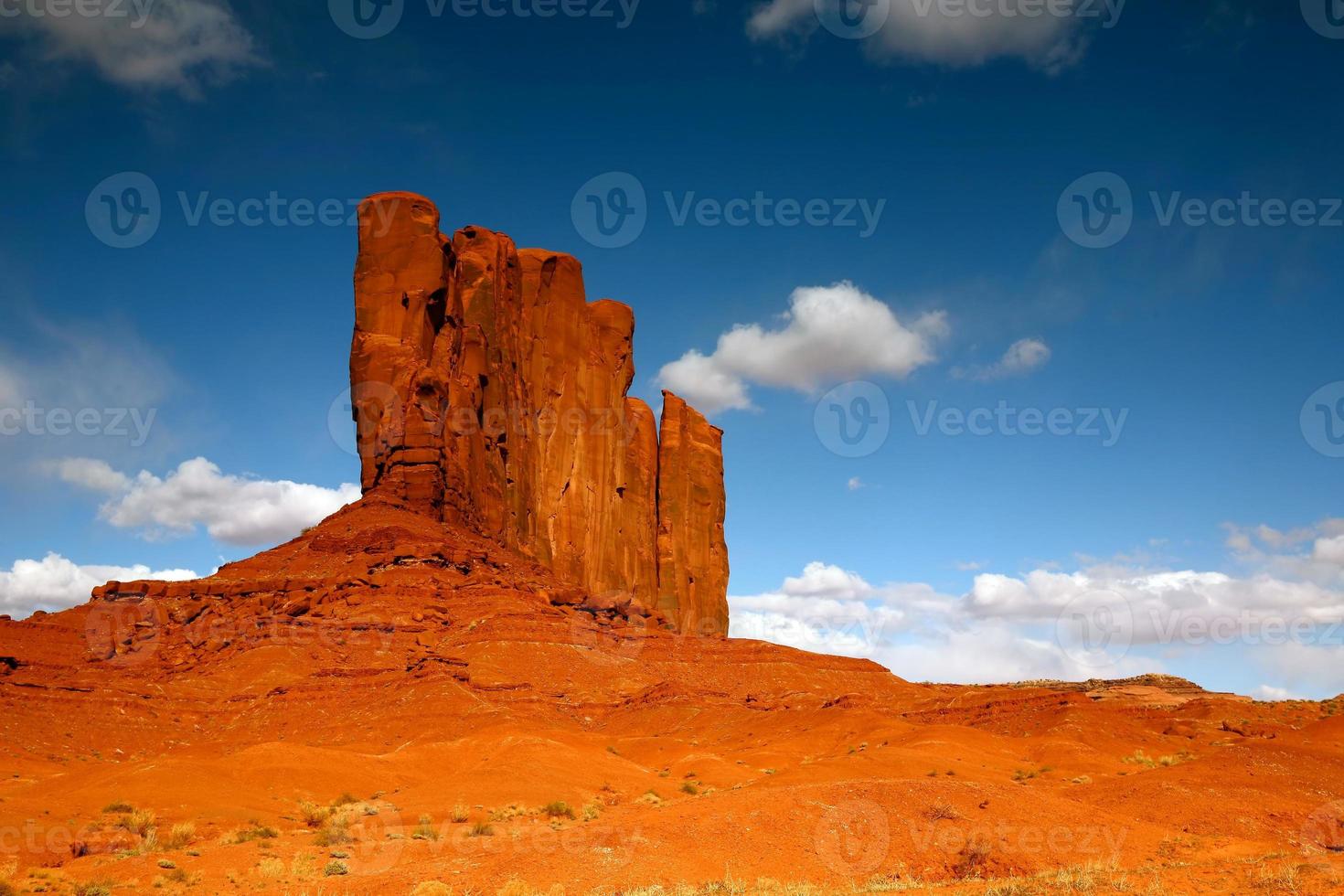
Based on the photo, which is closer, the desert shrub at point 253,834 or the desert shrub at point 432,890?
the desert shrub at point 432,890

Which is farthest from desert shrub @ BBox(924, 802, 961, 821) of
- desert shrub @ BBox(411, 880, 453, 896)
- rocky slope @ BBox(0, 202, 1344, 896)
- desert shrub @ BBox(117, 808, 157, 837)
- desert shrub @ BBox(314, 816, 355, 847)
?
desert shrub @ BBox(117, 808, 157, 837)

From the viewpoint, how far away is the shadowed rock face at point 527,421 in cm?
5644

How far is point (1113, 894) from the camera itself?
422 inches

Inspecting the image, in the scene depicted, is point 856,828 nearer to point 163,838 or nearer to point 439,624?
point 163,838

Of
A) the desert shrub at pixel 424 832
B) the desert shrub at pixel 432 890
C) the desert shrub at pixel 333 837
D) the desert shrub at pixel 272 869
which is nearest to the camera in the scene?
the desert shrub at pixel 432 890

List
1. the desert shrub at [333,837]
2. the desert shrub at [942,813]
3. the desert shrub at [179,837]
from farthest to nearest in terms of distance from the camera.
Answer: the desert shrub at [333,837] → the desert shrub at [179,837] → the desert shrub at [942,813]

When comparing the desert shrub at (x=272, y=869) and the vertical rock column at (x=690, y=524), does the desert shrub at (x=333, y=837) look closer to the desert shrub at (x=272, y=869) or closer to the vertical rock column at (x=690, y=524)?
the desert shrub at (x=272, y=869)

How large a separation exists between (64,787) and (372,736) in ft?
38.9

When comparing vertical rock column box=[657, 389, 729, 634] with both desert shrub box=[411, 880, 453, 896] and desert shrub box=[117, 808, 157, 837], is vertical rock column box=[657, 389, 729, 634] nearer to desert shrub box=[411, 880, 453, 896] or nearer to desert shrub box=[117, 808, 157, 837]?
desert shrub box=[117, 808, 157, 837]

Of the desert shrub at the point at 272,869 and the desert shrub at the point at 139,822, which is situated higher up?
the desert shrub at the point at 139,822

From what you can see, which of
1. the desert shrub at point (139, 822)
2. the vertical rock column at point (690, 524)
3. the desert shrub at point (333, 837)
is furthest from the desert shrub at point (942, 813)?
the vertical rock column at point (690, 524)

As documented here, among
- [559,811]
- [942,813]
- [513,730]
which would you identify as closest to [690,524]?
[513,730]

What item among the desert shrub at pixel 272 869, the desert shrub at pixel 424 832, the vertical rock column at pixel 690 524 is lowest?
the desert shrub at pixel 272 869

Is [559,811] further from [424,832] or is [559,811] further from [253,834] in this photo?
[253,834]
